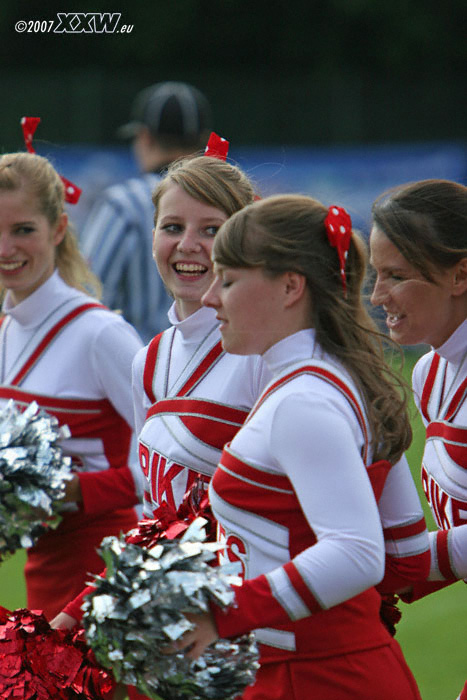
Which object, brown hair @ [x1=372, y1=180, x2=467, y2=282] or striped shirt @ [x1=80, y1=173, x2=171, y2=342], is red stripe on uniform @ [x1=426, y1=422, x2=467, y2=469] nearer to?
brown hair @ [x1=372, y1=180, x2=467, y2=282]

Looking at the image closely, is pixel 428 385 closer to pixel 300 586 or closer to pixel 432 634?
pixel 300 586

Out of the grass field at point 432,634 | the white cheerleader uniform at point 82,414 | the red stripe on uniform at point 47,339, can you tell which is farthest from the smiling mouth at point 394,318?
the grass field at point 432,634

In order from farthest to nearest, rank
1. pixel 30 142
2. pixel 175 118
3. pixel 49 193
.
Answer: pixel 175 118 < pixel 30 142 < pixel 49 193

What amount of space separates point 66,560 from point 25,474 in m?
0.79

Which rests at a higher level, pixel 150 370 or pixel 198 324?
pixel 198 324

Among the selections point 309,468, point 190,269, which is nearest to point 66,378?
point 190,269

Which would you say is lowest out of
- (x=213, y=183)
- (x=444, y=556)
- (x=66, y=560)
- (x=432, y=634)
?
(x=432, y=634)

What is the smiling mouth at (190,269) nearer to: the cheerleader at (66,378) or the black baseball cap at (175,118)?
the cheerleader at (66,378)

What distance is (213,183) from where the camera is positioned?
282 cm

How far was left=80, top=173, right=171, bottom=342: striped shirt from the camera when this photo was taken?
5637 millimetres

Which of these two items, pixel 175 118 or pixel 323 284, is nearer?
pixel 323 284

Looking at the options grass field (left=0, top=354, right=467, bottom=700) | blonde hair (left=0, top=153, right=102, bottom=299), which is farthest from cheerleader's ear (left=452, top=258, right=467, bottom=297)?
grass field (left=0, top=354, right=467, bottom=700)

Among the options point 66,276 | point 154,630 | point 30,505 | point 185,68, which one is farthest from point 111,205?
point 185,68

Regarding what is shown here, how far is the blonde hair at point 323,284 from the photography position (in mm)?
2260
